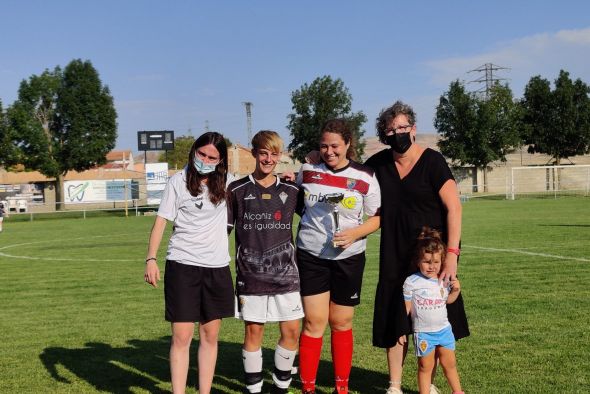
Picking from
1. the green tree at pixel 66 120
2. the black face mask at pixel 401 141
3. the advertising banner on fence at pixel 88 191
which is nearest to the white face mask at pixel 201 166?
the black face mask at pixel 401 141

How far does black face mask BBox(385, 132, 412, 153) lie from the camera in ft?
16.9

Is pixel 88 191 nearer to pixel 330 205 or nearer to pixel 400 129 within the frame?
pixel 330 205

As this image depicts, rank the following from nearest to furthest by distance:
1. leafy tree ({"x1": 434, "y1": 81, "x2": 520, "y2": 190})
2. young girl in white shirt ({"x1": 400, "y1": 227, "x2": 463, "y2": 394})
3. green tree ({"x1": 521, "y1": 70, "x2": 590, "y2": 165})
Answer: young girl in white shirt ({"x1": 400, "y1": 227, "x2": 463, "y2": 394})
leafy tree ({"x1": 434, "y1": 81, "x2": 520, "y2": 190})
green tree ({"x1": 521, "y1": 70, "x2": 590, "y2": 165})

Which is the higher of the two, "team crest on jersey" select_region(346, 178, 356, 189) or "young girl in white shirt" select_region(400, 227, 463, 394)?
"team crest on jersey" select_region(346, 178, 356, 189)

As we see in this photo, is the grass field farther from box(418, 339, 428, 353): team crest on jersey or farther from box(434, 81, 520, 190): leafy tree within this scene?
box(434, 81, 520, 190): leafy tree

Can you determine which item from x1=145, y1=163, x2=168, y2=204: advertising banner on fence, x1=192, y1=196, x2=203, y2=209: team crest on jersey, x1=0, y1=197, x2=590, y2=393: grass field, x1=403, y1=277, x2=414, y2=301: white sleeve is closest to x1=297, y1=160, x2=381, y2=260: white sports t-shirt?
x1=403, y1=277, x2=414, y2=301: white sleeve

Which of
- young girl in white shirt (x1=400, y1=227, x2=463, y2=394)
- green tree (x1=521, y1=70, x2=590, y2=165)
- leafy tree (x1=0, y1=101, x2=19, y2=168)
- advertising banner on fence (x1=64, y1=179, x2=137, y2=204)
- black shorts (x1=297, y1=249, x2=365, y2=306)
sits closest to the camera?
young girl in white shirt (x1=400, y1=227, x2=463, y2=394)

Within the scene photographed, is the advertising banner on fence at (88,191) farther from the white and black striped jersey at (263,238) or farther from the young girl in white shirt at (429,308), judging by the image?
the young girl in white shirt at (429,308)

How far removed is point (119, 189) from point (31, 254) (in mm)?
30564

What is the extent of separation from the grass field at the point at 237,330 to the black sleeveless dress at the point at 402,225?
0.77 meters

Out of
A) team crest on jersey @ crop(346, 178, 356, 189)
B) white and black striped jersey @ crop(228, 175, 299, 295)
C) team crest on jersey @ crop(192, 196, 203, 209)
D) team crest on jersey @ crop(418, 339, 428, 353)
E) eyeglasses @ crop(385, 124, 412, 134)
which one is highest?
eyeglasses @ crop(385, 124, 412, 134)

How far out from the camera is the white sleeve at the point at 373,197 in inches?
208

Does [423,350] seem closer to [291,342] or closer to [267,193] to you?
[291,342]

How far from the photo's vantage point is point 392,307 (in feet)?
17.3
